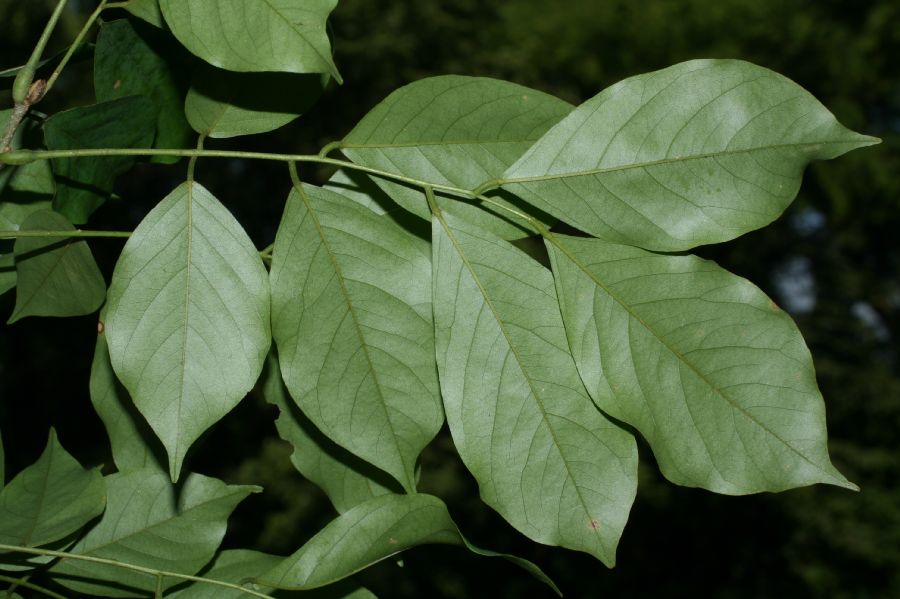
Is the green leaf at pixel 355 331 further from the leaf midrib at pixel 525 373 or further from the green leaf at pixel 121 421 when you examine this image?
the green leaf at pixel 121 421

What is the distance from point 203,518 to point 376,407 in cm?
17

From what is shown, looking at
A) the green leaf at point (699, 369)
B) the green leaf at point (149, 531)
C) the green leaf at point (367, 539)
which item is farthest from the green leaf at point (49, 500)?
the green leaf at point (699, 369)

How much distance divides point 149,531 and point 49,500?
73 millimetres

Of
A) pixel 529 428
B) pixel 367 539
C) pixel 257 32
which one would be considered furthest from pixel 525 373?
pixel 257 32

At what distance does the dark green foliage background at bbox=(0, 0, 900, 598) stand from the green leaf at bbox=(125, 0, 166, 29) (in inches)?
187

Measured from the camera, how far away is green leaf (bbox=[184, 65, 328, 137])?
625 millimetres

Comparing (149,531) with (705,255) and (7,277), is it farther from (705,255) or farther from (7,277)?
(705,255)

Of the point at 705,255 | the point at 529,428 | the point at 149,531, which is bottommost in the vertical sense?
the point at 705,255

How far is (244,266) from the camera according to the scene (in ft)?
1.83

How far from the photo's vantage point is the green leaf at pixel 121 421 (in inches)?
25.0

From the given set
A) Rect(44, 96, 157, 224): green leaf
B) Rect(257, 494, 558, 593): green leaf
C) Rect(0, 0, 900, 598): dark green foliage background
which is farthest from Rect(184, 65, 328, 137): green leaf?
Rect(0, 0, 900, 598): dark green foliage background

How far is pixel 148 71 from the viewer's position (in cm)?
65

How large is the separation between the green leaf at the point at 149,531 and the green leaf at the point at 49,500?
25mm

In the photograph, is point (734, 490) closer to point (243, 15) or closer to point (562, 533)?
point (562, 533)
